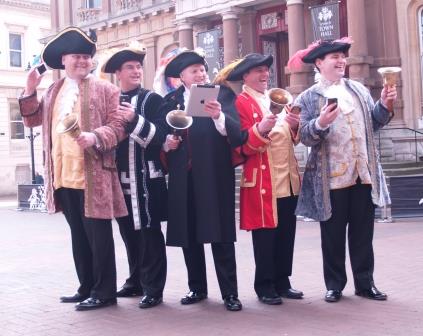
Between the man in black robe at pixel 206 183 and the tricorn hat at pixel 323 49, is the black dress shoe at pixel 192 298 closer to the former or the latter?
the man in black robe at pixel 206 183

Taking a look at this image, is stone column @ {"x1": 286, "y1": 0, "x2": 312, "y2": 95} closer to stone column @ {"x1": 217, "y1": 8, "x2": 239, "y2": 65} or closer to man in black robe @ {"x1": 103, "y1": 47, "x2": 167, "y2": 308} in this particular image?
stone column @ {"x1": 217, "y1": 8, "x2": 239, "y2": 65}

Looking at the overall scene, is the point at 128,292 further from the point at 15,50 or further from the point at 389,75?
the point at 15,50

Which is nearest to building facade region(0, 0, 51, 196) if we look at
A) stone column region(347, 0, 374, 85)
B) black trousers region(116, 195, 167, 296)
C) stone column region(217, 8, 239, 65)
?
stone column region(217, 8, 239, 65)

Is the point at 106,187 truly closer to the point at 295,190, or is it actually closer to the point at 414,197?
the point at 295,190

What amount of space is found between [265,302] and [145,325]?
115cm

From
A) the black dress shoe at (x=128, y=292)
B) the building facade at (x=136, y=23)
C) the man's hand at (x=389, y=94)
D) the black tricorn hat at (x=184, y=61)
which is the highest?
the building facade at (x=136, y=23)

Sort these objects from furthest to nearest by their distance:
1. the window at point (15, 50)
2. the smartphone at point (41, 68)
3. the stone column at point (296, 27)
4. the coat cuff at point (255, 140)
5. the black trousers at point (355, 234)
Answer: the window at point (15, 50), the stone column at point (296, 27), the smartphone at point (41, 68), the black trousers at point (355, 234), the coat cuff at point (255, 140)

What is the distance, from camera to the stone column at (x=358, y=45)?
19609 millimetres

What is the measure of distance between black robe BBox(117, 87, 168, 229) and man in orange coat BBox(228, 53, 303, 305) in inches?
29.3

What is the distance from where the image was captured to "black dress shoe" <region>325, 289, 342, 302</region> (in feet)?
19.6

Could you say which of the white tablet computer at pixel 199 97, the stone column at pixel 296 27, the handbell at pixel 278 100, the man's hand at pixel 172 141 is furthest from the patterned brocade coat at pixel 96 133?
the stone column at pixel 296 27

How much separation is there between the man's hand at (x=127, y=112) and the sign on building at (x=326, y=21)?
14920 mm

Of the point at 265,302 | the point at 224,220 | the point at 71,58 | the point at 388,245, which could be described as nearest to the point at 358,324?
the point at 265,302

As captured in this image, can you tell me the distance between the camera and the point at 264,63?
608cm
